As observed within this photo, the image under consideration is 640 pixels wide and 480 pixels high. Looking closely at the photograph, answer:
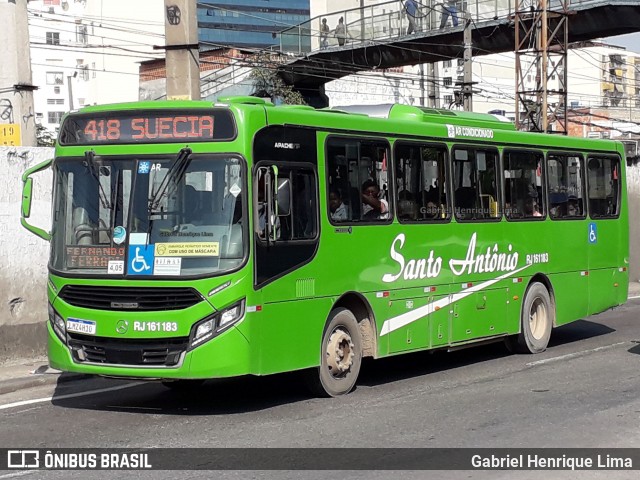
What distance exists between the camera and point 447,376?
1348 cm

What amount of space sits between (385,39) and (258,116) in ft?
114

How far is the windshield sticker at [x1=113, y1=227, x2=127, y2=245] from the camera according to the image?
1042 cm

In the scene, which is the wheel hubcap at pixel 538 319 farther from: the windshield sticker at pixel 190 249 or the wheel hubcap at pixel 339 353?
the windshield sticker at pixel 190 249

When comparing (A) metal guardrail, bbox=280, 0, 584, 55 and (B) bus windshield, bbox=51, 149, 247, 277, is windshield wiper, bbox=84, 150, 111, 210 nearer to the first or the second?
(B) bus windshield, bbox=51, 149, 247, 277

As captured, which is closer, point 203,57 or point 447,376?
point 447,376

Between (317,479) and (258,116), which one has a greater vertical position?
(258,116)

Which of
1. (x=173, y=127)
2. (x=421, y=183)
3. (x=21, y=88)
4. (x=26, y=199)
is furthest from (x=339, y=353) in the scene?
(x=21, y=88)

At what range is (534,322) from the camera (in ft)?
52.5

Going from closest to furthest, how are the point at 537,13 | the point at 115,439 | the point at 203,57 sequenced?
the point at 115,439 → the point at 537,13 → the point at 203,57

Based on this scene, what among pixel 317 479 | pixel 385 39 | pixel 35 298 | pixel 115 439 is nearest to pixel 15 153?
pixel 35 298

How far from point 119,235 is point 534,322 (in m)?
7.66

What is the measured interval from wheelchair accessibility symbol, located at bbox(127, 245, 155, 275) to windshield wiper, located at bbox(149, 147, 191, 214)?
1.20 ft

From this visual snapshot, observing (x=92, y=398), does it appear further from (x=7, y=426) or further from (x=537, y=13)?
(x=537, y=13)

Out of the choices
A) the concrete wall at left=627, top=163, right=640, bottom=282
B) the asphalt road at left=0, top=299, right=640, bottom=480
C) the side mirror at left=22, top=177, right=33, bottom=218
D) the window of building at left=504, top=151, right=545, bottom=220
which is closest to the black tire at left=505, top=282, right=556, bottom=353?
the asphalt road at left=0, top=299, right=640, bottom=480
